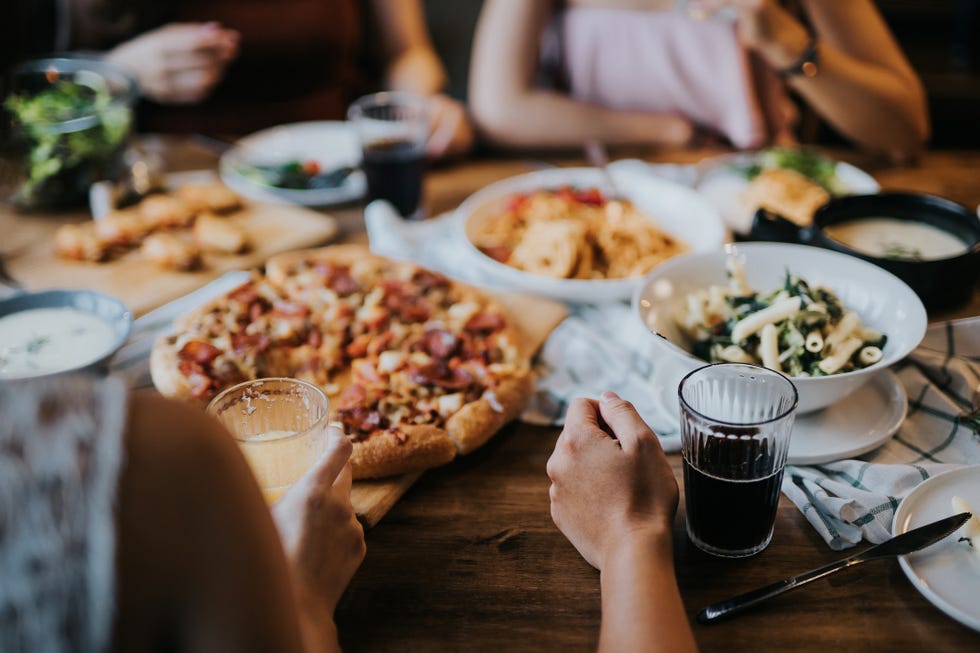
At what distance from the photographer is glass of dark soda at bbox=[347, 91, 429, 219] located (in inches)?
96.8

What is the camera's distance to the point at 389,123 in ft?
8.53

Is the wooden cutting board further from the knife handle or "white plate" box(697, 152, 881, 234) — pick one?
the knife handle

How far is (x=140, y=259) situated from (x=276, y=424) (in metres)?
1.10

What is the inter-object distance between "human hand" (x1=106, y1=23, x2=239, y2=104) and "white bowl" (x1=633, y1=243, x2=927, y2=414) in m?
1.99

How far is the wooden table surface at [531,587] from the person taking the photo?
117 cm

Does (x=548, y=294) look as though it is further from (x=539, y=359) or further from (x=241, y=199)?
(x=241, y=199)

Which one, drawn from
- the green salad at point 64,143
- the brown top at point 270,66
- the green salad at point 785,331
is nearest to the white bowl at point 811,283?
the green salad at point 785,331

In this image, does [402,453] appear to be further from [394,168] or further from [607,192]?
[607,192]

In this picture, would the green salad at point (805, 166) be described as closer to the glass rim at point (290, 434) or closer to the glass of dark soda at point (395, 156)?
the glass of dark soda at point (395, 156)

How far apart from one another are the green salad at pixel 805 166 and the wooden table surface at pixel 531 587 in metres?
1.44

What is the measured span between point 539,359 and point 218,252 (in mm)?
1042

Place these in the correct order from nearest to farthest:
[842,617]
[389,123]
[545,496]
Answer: [842,617] → [545,496] → [389,123]

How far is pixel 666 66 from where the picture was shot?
324 cm

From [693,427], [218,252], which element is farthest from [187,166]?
[693,427]
